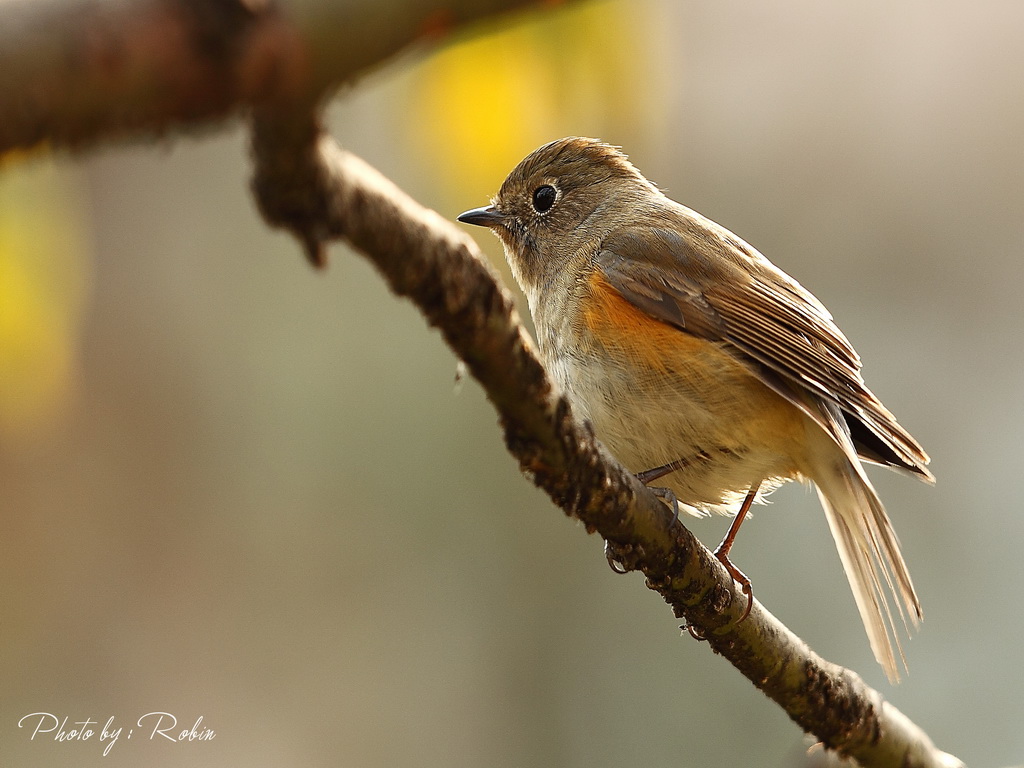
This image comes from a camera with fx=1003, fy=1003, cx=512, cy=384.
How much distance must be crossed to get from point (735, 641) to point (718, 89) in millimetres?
8758

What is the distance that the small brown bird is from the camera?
123 inches

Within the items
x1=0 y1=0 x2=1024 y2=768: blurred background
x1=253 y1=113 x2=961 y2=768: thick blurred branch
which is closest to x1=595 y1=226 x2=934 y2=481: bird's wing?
x1=253 y1=113 x2=961 y2=768: thick blurred branch

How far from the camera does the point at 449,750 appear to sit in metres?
7.71

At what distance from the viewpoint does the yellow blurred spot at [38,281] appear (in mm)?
1535

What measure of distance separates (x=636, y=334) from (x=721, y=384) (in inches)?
12.2

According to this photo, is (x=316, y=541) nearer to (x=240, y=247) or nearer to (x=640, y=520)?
(x=240, y=247)

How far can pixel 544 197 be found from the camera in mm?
4273

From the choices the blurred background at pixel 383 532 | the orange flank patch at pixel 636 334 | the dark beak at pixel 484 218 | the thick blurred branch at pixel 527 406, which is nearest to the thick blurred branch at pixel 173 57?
the thick blurred branch at pixel 527 406

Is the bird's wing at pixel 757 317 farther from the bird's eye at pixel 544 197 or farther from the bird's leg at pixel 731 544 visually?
the bird's eye at pixel 544 197

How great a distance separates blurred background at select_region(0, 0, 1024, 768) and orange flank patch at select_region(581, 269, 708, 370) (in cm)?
406

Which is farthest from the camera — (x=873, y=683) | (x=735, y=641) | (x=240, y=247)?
(x=240, y=247)

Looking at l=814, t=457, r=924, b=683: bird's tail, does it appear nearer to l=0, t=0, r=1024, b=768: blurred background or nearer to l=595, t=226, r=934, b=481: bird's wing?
l=595, t=226, r=934, b=481: bird's wing

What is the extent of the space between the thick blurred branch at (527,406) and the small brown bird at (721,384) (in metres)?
0.37

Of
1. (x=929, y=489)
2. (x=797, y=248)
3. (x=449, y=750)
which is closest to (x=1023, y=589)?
(x=929, y=489)
